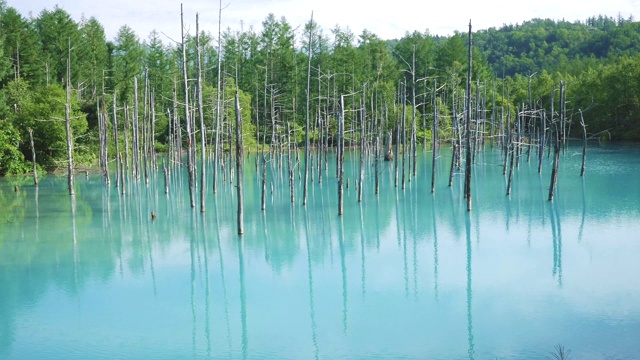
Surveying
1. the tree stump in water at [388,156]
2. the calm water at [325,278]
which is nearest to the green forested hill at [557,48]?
the tree stump in water at [388,156]

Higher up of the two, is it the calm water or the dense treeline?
the dense treeline

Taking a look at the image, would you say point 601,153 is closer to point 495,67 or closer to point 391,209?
point 391,209

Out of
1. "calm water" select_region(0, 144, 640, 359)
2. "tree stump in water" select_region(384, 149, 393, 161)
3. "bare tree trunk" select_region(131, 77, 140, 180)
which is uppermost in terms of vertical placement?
"bare tree trunk" select_region(131, 77, 140, 180)

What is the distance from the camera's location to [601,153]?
4453 centimetres

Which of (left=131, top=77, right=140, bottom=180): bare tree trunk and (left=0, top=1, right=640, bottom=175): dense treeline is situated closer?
(left=131, top=77, right=140, bottom=180): bare tree trunk

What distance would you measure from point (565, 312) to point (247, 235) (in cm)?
998

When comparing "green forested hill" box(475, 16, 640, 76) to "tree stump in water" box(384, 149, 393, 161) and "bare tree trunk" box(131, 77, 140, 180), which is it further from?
"bare tree trunk" box(131, 77, 140, 180)

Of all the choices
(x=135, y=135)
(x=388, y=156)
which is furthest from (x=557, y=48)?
(x=135, y=135)

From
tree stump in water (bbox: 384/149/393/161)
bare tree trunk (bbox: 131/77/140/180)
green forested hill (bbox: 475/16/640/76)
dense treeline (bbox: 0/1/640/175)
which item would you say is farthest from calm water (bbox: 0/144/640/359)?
green forested hill (bbox: 475/16/640/76)

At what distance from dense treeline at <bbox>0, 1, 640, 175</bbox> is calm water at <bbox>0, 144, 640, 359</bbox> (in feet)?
28.4

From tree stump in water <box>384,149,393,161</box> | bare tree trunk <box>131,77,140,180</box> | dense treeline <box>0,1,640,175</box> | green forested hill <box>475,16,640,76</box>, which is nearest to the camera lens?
bare tree trunk <box>131,77,140,180</box>

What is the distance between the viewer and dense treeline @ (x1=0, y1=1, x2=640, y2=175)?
109ft

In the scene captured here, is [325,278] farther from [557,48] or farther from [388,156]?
[557,48]

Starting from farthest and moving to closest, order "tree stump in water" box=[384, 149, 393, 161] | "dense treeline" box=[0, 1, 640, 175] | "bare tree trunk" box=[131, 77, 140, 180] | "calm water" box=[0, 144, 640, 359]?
"tree stump in water" box=[384, 149, 393, 161]
"dense treeline" box=[0, 1, 640, 175]
"bare tree trunk" box=[131, 77, 140, 180]
"calm water" box=[0, 144, 640, 359]
